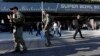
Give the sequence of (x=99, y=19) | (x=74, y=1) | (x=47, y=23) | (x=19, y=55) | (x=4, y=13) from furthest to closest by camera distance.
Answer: (x=74, y=1), (x=99, y=19), (x=4, y=13), (x=47, y=23), (x=19, y=55)

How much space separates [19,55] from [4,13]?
30.8 meters

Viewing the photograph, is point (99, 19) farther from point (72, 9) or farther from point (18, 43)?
point (18, 43)

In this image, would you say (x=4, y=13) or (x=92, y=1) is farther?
(x=92, y=1)

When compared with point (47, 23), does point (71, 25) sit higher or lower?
lower

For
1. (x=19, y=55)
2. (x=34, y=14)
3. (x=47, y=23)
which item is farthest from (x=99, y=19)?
(x=19, y=55)

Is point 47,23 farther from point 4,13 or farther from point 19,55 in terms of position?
point 4,13

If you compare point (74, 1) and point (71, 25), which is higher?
point (74, 1)

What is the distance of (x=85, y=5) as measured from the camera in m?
48.0

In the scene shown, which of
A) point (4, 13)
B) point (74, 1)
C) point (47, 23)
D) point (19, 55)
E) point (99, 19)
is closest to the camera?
point (19, 55)

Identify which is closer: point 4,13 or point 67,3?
point 4,13

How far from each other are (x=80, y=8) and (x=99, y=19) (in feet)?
10.3

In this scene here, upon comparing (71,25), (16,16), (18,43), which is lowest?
(71,25)

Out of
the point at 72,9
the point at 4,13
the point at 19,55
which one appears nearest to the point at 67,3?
the point at 72,9

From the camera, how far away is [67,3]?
48062 mm
